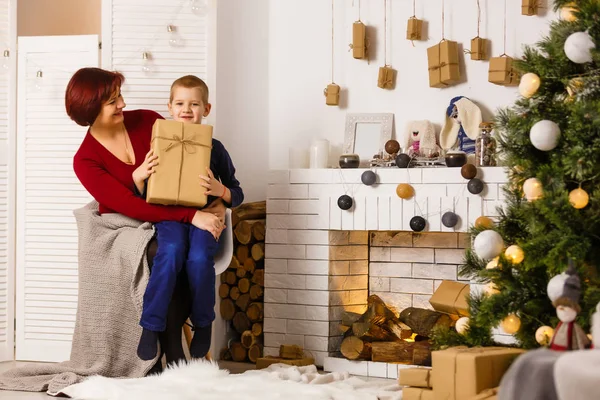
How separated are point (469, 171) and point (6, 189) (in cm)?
210

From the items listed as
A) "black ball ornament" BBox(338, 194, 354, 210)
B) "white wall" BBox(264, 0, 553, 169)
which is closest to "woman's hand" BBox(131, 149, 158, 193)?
"black ball ornament" BBox(338, 194, 354, 210)

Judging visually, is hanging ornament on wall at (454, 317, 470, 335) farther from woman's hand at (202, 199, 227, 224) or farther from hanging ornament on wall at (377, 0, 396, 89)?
hanging ornament on wall at (377, 0, 396, 89)

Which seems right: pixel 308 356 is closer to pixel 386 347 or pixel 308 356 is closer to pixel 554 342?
pixel 386 347

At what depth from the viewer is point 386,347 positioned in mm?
3793

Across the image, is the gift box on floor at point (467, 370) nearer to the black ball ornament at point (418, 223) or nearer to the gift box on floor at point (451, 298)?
the gift box on floor at point (451, 298)

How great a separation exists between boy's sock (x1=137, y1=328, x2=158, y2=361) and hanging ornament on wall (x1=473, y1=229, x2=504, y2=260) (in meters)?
1.26

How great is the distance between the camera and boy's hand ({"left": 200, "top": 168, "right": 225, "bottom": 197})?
11.4 ft

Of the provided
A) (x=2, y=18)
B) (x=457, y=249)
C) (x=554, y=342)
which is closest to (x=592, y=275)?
(x=554, y=342)

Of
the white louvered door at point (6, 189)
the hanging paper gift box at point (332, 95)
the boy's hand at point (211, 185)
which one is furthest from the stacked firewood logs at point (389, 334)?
the white louvered door at point (6, 189)

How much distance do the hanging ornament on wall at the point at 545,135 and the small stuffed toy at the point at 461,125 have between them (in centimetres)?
131

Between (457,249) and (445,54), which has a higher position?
(445,54)

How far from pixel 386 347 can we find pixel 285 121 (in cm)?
126

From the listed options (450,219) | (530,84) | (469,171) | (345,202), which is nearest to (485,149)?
(469,171)

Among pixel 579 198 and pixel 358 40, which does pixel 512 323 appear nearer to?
pixel 579 198
